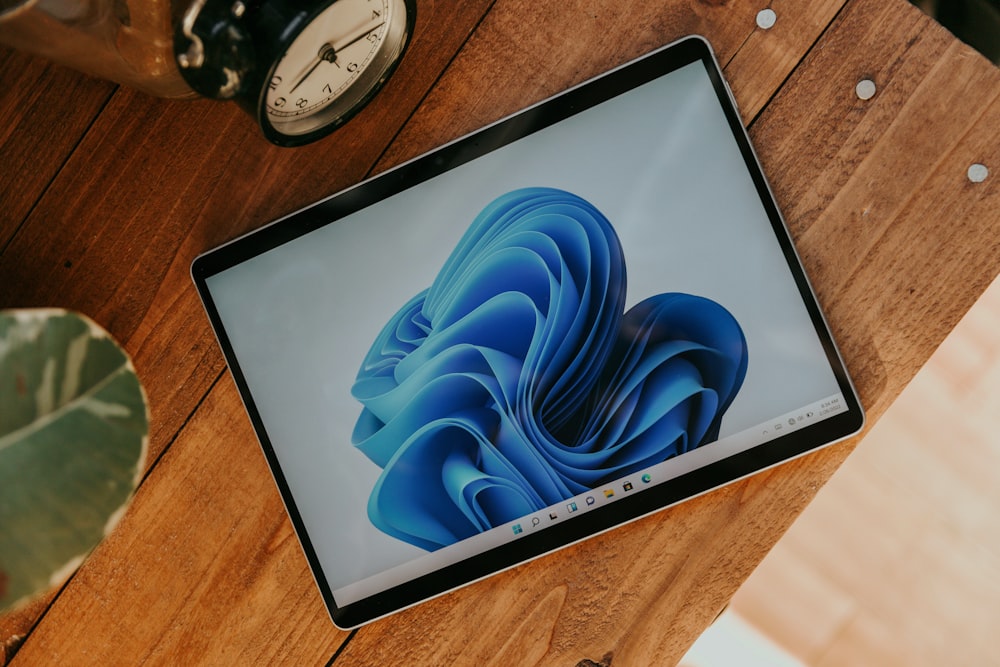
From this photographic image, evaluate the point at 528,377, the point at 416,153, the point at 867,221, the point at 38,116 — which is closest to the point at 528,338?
the point at 528,377

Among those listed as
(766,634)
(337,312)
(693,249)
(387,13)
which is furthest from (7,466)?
(766,634)

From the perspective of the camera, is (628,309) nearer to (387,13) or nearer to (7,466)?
(387,13)

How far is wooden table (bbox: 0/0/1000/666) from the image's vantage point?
61 centimetres

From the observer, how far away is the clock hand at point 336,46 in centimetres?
53

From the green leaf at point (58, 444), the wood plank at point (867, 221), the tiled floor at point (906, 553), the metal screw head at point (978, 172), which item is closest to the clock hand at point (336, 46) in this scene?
the green leaf at point (58, 444)

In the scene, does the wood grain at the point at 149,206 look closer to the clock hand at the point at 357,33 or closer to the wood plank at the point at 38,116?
the wood plank at the point at 38,116

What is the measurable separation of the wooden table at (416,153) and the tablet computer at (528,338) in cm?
3

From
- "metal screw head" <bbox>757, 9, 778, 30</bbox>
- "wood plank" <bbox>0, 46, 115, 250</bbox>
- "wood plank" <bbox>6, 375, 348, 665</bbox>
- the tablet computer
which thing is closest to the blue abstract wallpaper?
the tablet computer

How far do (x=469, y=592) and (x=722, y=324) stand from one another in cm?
34

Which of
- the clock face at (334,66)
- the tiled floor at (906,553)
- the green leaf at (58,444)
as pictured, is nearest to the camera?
the green leaf at (58,444)

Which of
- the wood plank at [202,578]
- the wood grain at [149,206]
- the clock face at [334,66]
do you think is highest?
the clock face at [334,66]

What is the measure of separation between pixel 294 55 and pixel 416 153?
0.16 m

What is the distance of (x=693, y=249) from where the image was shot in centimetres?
60

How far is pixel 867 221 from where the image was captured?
2.01 ft
